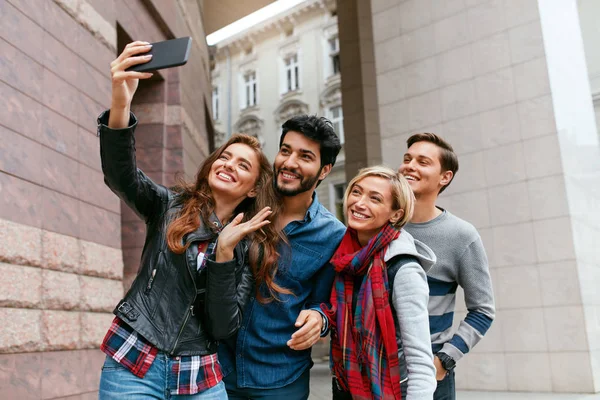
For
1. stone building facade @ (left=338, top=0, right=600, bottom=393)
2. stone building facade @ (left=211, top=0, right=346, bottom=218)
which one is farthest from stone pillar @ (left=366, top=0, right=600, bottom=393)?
stone building facade @ (left=211, top=0, right=346, bottom=218)

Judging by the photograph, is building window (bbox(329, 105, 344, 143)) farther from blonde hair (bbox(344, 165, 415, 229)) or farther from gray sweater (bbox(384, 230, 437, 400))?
gray sweater (bbox(384, 230, 437, 400))

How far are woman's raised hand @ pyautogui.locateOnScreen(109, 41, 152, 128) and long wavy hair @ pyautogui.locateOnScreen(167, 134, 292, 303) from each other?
431mm

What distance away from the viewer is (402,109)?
901 cm

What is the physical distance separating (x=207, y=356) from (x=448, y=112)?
23.6 ft

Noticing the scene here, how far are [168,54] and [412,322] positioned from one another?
52.1 inches

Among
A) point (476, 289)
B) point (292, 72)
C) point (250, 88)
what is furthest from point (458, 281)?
point (250, 88)

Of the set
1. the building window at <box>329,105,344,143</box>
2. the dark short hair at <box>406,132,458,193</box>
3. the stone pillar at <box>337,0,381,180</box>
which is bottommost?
the dark short hair at <box>406,132,458,193</box>

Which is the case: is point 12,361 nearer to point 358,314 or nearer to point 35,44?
point 35,44

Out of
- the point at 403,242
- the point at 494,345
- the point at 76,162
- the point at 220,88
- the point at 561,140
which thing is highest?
the point at 220,88

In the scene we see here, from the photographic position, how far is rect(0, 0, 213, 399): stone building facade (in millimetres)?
4078

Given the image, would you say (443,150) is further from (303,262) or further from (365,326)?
(365,326)

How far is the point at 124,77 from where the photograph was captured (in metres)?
1.94

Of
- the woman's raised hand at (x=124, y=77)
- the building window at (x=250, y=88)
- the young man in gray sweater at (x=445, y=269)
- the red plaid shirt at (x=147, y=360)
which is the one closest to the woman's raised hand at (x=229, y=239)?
the red plaid shirt at (x=147, y=360)

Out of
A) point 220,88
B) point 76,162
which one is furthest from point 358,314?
point 220,88
